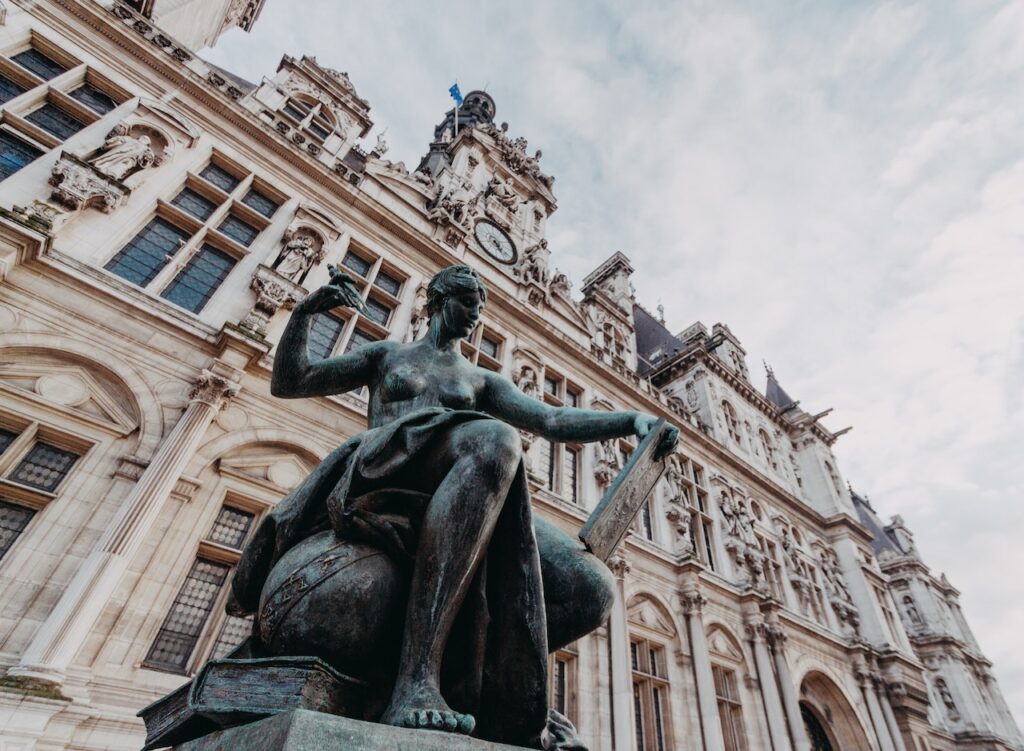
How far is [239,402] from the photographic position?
7371 mm

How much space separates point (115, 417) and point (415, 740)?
6947 mm

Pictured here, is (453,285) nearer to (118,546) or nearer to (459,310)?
(459,310)

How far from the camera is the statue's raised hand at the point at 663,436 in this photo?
2.08 m

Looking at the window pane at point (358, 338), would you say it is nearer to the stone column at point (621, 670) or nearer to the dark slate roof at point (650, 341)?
the stone column at point (621, 670)

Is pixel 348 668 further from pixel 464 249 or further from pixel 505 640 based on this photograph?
pixel 464 249

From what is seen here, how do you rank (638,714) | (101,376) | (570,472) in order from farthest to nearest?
(570,472) < (638,714) < (101,376)

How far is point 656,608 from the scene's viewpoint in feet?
37.8

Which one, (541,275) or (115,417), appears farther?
(541,275)

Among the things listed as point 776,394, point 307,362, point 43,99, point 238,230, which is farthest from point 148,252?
point 776,394

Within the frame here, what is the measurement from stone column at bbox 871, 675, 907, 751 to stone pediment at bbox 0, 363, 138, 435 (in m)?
20.8

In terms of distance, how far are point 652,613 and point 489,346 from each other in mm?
7118

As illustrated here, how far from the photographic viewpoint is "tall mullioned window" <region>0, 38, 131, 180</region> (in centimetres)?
732

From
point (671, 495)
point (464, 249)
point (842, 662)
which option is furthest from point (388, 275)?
point (842, 662)

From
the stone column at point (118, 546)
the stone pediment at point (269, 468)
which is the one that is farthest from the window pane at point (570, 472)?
the stone column at point (118, 546)
